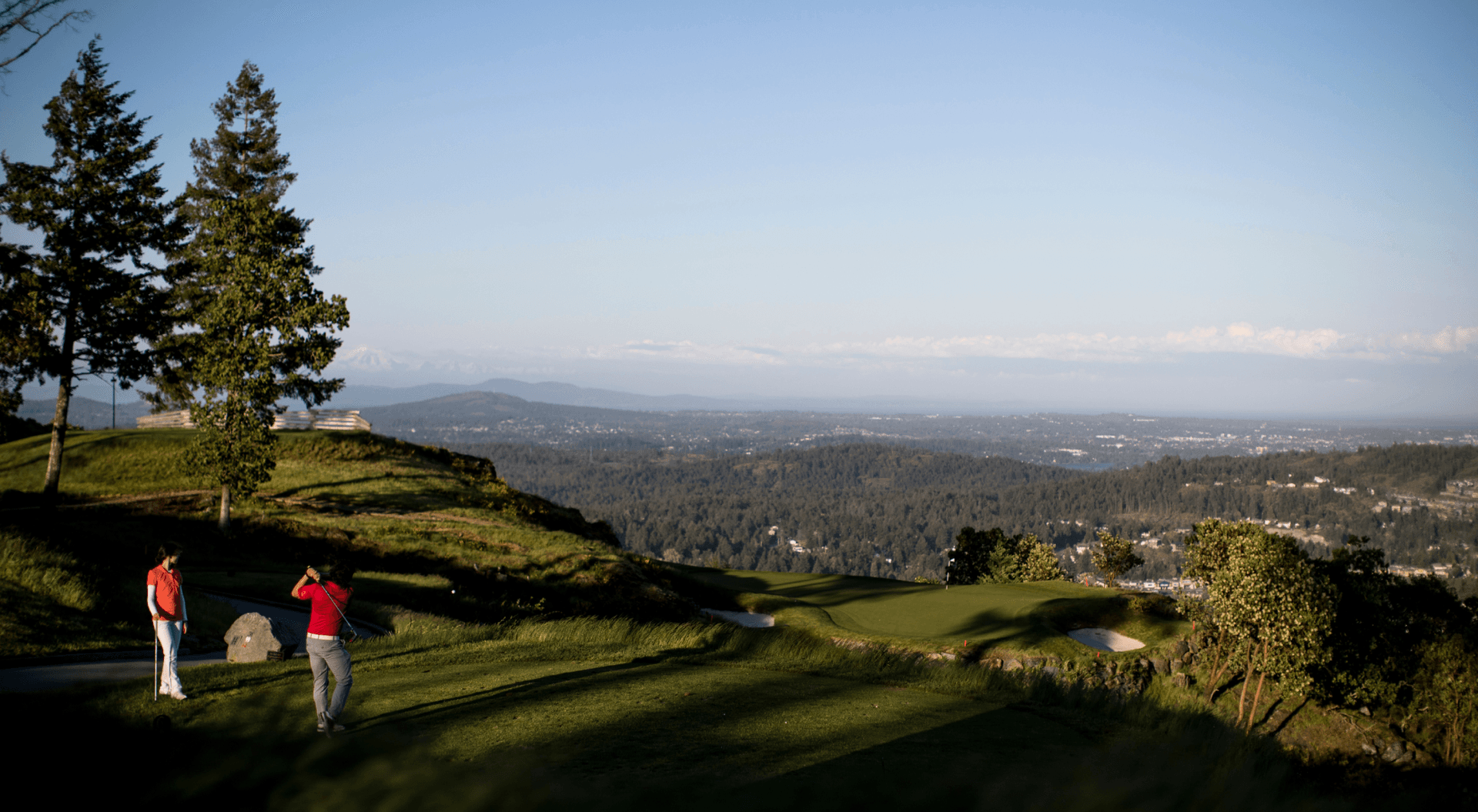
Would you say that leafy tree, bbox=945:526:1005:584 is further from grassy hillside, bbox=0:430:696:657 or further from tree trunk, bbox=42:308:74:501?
tree trunk, bbox=42:308:74:501

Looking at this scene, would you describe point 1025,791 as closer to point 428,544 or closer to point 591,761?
point 591,761

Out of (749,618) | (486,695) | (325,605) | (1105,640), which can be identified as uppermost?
(325,605)

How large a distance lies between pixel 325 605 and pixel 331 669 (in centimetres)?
67

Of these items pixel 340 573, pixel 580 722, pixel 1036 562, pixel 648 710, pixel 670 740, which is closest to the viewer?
pixel 670 740

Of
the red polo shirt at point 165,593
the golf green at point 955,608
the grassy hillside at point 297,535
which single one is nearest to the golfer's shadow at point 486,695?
the red polo shirt at point 165,593

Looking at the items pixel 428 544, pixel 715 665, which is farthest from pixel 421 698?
pixel 428 544

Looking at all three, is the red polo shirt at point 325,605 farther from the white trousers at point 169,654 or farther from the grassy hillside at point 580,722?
the white trousers at point 169,654

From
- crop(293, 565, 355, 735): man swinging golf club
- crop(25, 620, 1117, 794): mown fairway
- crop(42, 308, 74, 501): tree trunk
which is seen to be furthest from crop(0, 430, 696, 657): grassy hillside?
crop(293, 565, 355, 735): man swinging golf club

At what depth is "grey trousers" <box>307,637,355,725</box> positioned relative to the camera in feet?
26.1

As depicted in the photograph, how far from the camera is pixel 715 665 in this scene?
11883 mm

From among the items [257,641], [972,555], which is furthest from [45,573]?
[972,555]

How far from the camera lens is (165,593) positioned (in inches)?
398

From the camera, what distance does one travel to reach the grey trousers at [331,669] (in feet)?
26.1

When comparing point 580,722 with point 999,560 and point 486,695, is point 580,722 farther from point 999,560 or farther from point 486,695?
point 999,560
